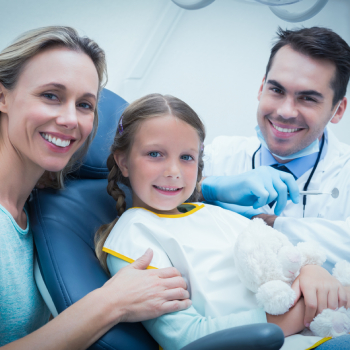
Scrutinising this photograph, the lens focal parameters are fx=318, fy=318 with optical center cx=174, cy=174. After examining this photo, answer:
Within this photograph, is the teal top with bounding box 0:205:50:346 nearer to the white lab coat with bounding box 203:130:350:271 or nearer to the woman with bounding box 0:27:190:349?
the woman with bounding box 0:27:190:349

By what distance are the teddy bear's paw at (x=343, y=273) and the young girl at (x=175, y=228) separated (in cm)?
18

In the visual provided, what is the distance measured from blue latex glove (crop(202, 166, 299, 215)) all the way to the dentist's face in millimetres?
319

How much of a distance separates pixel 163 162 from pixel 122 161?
198mm

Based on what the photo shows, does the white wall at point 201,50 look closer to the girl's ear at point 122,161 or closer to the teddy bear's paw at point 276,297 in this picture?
the girl's ear at point 122,161

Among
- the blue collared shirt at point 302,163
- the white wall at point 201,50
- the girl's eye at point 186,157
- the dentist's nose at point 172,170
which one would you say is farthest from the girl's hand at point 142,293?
the white wall at point 201,50

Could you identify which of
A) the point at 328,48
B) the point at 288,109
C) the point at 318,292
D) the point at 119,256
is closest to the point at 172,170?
the point at 119,256

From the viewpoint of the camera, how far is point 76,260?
96 cm

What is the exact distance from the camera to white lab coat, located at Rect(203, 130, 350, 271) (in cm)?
117

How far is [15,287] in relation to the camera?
2.95 feet

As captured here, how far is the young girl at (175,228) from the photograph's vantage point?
2.77ft

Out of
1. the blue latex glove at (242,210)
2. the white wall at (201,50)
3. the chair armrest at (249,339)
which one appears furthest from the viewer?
the white wall at (201,50)

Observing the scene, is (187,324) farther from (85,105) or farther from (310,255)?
(85,105)

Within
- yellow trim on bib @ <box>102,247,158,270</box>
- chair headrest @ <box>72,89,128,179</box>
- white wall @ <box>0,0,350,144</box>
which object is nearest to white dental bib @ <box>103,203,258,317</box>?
yellow trim on bib @ <box>102,247,158,270</box>

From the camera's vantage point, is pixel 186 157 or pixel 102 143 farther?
pixel 102 143
